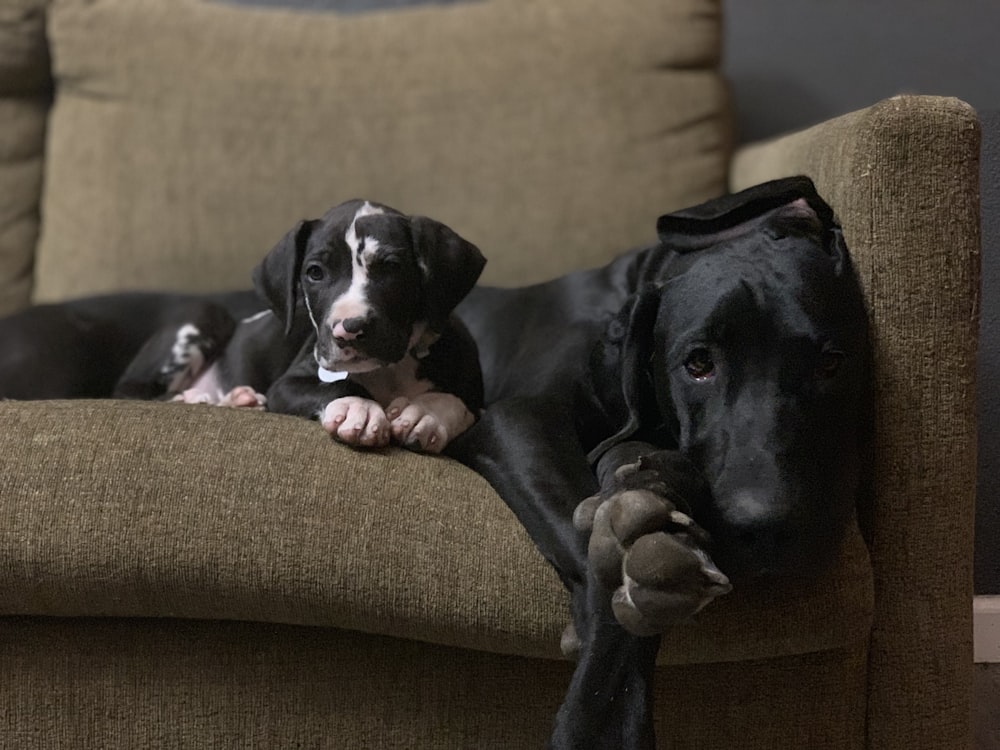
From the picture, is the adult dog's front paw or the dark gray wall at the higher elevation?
the dark gray wall

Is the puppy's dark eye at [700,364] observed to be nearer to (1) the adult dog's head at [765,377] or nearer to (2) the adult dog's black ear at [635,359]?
(1) the adult dog's head at [765,377]

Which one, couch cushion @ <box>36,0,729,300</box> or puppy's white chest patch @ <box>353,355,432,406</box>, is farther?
couch cushion @ <box>36,0,729,300</box>

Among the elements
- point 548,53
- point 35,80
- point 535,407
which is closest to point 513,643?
point 535,407

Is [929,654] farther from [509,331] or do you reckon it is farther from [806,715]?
[509,331]

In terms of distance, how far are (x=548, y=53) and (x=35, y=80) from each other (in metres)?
1.37

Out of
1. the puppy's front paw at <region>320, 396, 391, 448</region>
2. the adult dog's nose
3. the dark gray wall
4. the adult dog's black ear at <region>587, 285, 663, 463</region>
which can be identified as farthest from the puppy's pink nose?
the dark gray wall

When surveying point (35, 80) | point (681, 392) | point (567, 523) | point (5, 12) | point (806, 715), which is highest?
point (5, 12)

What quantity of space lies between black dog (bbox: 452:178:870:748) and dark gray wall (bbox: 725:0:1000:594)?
1.34 metres

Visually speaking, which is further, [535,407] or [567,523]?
[535,407]

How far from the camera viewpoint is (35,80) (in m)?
2.52

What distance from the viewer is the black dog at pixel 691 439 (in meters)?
1.06

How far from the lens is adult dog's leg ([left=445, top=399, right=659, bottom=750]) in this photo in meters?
1.13

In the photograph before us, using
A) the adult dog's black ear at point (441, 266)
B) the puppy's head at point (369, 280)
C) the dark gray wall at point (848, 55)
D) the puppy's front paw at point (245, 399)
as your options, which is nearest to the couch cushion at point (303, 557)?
the puppy's head at point (369, 280)

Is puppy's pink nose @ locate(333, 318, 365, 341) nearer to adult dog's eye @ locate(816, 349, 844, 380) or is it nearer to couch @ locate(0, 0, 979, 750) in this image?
couch @ locate(0, 0, 979, 750)
